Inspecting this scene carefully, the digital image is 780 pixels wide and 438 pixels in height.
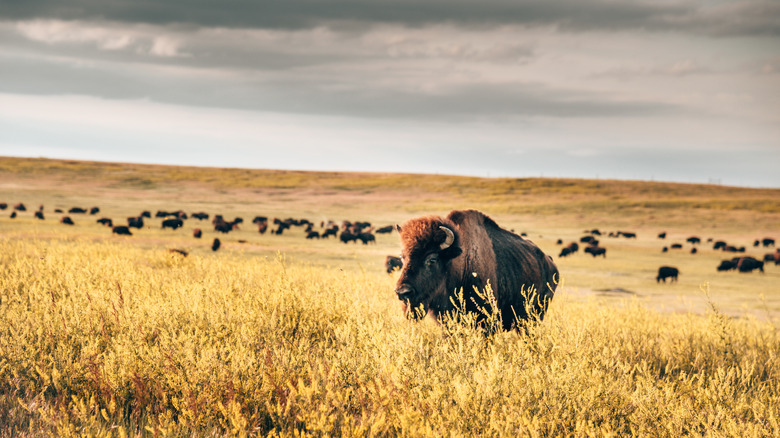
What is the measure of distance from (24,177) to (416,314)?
356 ft

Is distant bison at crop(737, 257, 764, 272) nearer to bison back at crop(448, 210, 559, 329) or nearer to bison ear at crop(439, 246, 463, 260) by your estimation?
bison back at crop(448, 210, 559, 329)

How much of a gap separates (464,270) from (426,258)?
23.9 inches

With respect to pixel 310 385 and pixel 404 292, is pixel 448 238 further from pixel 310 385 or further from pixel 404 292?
pixel 310 385

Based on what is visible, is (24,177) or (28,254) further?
(24,177)

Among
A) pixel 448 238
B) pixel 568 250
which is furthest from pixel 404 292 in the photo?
pixel 568 250

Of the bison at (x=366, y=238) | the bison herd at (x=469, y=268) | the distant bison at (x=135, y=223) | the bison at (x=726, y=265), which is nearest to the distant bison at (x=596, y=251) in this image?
the bison at (x=726, y=265)

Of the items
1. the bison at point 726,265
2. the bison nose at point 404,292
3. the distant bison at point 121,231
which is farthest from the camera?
the bison at point 726,265

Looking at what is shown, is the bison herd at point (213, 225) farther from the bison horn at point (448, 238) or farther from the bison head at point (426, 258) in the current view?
the bison horn at point (448, 238)

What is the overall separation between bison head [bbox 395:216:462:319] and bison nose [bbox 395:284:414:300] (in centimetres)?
5

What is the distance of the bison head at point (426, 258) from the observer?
→ 593 centimetres

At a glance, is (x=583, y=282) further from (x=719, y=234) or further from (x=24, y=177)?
(x=24, y=177)

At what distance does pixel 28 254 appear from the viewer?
12.1m

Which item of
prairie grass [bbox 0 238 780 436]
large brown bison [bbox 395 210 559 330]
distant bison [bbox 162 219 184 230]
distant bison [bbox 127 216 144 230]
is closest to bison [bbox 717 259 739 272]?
prairie grass [bbox 0 238 780 436]

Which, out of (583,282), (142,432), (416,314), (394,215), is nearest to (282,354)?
(142,432)
